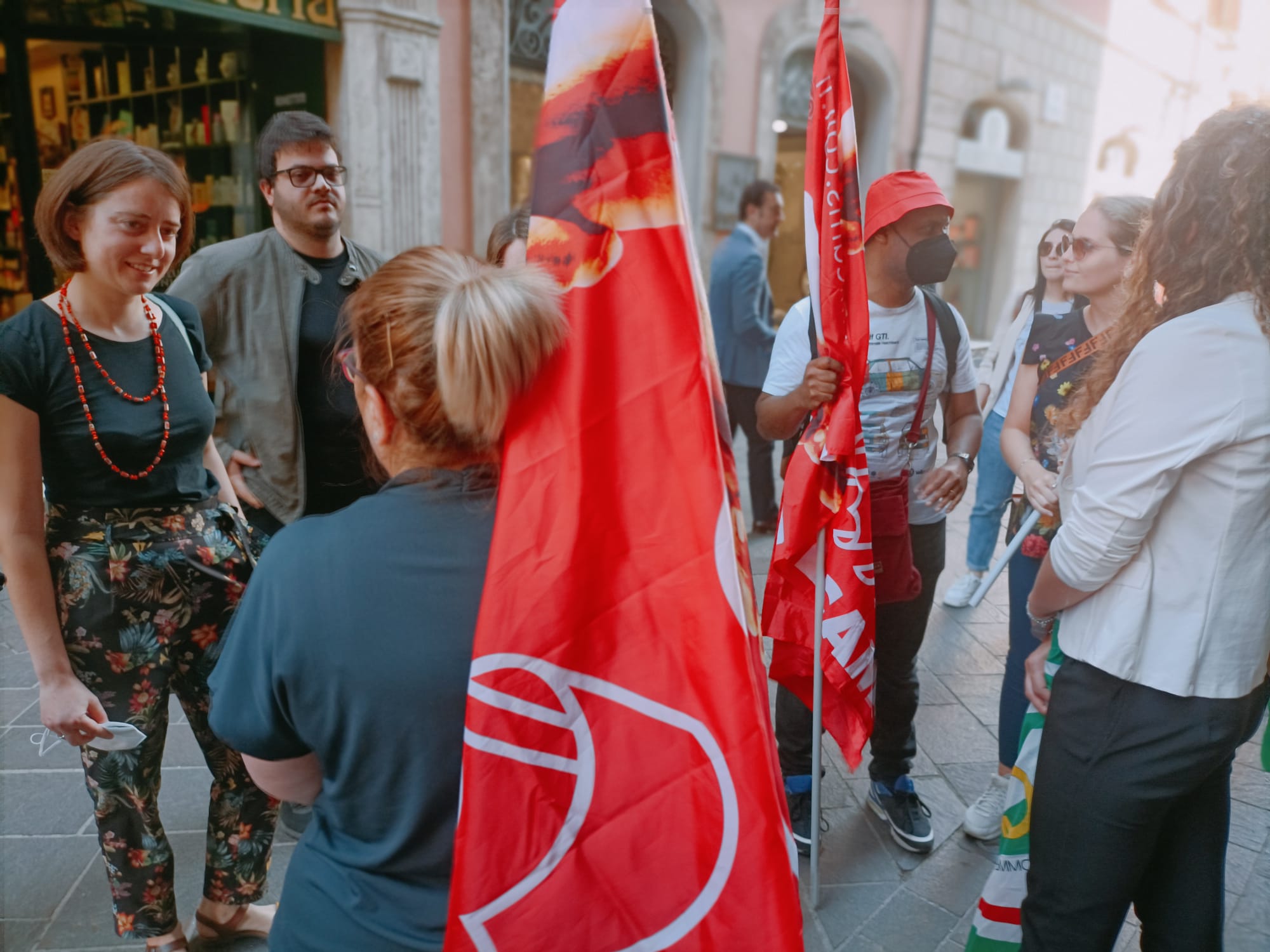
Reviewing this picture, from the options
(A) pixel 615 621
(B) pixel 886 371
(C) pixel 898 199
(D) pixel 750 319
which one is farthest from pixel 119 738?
(D) pixel 750 319

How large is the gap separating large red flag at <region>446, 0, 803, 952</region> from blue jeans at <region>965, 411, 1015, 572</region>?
138 inches

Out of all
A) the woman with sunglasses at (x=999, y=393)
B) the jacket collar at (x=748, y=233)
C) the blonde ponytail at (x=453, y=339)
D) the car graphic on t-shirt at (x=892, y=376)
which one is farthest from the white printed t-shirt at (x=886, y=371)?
the jacket collar at (x=748, y=233)

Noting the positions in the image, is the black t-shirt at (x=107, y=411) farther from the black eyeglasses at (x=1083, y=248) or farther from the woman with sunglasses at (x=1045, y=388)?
the black eyeglasses at (x=1083, y=248)

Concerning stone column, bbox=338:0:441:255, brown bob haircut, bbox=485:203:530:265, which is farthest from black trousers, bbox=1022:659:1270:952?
stone column, bbox=338:0:441:255

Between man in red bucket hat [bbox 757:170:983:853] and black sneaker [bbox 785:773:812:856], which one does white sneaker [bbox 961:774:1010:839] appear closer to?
man in red bucket hat [bbox 757:170:983:853]

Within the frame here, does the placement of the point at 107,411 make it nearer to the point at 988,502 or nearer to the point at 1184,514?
the point at 1184,514

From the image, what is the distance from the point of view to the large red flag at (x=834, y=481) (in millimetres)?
1992

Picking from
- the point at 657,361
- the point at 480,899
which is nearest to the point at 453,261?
the point at 657,361

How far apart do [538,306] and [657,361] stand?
18 cm

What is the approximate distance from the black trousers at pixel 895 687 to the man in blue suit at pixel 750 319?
8.28 ft

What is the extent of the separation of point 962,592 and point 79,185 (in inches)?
162

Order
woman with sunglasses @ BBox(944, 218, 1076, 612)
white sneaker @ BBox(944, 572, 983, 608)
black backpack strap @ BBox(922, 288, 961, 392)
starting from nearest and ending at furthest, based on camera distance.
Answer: black backpack strap @ BBox(922, 288, 961, 392) → woman with sunglasses @ BBox(944, 218, 1076, 612) → white sneaker @ BBox(944, 572, 983, 608)

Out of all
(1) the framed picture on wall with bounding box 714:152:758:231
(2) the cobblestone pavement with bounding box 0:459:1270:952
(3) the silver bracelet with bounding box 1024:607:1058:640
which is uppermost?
(1) the framed picture on wall with bounding box 714:152:758:231

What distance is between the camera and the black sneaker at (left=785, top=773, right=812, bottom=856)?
2580 mm
